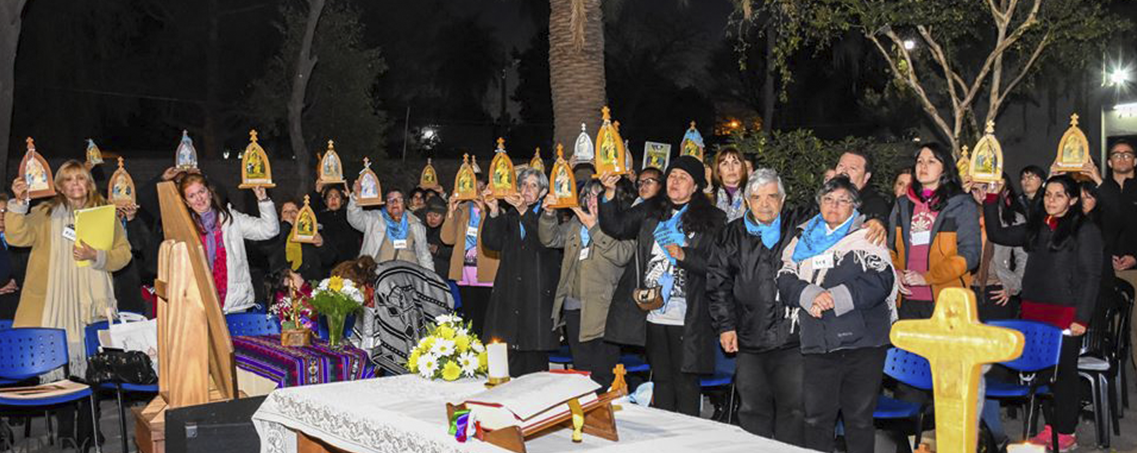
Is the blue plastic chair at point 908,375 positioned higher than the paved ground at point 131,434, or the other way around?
the blue plastic chair at point 908,375

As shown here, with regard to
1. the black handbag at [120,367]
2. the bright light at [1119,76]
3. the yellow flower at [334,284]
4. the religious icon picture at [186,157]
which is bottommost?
the black handbag at [120,367]

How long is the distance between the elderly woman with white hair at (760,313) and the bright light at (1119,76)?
2122 cm

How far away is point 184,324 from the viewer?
220 inches

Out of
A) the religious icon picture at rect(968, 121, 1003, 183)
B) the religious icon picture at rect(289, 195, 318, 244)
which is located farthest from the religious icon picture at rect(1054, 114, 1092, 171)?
the religious icon picture at rect(289, 195, 318, 244)

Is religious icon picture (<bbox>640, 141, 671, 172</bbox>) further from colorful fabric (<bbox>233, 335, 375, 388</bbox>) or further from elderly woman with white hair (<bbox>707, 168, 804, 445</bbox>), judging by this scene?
colorful fabric (<bbox>233, 335, 375, 388</bbox>)

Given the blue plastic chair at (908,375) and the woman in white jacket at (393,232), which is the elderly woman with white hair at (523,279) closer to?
the woman in white jacket at (393,232)

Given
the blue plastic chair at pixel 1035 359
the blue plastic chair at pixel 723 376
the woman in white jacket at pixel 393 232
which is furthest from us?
the woman in white jacket at pixel 393 232

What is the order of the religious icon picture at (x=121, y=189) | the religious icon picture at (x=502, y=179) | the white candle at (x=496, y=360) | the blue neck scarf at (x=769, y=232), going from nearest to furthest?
1. the white candle at (x=496, y=360)
2. the blue neck scarf at (x=769, y=232)
3. the religious icon picture at (x=502, y=179)
4. the religious icon picture at (x=121, y=189)

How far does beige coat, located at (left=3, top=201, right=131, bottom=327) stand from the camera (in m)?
7.92

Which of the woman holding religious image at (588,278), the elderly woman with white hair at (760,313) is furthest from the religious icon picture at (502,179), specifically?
the elderly woman with white hair at (760,313)

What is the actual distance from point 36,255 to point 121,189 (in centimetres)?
133

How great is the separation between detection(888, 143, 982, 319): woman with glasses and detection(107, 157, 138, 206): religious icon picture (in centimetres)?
585

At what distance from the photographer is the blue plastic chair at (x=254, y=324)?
780 cm

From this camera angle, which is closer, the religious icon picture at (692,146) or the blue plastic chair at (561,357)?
the blue plastic chair at (561,357)
